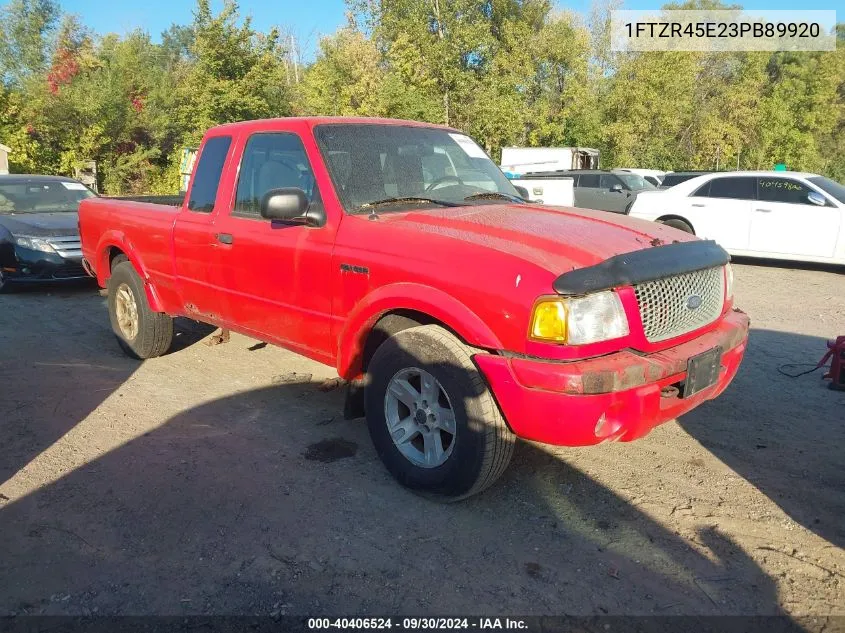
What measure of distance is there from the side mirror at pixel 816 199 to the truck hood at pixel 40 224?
10.8 meters

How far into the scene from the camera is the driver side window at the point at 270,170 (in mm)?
4016

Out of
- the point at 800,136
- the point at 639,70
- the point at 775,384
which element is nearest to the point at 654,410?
the point at 775,384

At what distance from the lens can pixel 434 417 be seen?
10.8 feet

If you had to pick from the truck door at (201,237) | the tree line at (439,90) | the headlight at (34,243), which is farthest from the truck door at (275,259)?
the tree line at (439,90)

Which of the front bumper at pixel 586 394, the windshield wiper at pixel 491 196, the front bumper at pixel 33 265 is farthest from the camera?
the front bumper at pixel 33 265

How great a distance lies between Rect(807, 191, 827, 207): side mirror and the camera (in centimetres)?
1009

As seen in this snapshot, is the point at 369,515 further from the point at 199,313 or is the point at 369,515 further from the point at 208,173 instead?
the point at 208,173

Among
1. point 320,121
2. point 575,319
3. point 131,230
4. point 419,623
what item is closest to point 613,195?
point 131,230

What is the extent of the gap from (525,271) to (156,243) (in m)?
3.49

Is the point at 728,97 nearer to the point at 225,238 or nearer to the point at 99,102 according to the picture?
the point at 99,102

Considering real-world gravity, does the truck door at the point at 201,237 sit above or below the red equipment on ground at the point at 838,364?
above

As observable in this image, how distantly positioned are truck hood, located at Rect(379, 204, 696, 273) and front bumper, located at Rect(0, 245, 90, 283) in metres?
6.76

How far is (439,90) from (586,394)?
25751mm

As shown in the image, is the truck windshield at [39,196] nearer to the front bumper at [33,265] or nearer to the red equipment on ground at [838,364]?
the front bumper at [33,265]
